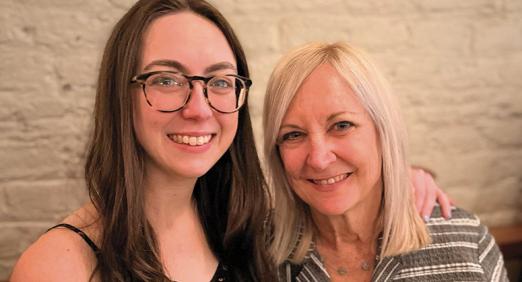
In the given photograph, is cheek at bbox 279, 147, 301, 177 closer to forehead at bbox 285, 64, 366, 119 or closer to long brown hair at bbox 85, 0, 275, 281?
forehead at bbox 285, 64, 366, 119

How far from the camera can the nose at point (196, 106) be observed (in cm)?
121

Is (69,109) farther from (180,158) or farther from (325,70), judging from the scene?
(325,70)

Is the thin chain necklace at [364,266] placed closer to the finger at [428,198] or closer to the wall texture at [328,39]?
the finger at [428,198]

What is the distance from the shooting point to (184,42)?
121 centimetres

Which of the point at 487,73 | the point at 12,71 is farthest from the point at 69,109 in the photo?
the point at 487,73

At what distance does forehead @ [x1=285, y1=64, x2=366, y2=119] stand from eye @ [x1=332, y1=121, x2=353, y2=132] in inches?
1.5

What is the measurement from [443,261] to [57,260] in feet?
3.45

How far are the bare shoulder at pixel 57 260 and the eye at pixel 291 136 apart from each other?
0.63 meters

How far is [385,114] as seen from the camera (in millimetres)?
1491

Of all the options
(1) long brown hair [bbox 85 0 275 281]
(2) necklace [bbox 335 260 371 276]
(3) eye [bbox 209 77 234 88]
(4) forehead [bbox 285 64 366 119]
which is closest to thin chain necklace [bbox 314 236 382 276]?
(2) necklace [bbox 335 260 371 276]

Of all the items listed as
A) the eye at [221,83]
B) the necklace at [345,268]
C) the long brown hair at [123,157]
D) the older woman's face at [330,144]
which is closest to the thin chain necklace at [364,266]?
the necklace at [345,268]

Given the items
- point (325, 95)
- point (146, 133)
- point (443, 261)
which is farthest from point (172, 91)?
point (443, 261)

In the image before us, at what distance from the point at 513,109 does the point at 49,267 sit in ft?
7.00

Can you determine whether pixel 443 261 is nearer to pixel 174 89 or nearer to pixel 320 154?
pixel 320 154
